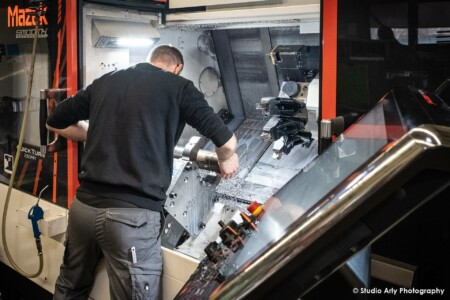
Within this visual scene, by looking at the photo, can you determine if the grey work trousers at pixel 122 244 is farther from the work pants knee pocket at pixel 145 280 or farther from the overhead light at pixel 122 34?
the overhead light at pixel 122 34

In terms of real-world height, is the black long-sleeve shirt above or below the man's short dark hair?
below

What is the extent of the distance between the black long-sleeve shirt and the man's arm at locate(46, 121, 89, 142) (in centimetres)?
34

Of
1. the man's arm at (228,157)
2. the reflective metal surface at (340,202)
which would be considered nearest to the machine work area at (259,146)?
the reflective metal surface at (340,202)

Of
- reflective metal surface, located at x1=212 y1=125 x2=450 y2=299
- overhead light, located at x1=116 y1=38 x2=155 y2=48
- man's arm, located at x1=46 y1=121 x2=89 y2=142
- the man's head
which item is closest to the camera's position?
reflective metal surface, located at x1=212 y1=125 x2=450 y2=299

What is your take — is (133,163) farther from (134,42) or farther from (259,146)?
(259,146)

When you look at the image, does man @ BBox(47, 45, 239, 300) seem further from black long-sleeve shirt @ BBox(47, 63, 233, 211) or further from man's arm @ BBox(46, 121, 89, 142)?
man's arm @ BBox(46, 121, 89, 142)

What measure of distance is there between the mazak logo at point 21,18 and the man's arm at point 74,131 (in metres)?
0.65

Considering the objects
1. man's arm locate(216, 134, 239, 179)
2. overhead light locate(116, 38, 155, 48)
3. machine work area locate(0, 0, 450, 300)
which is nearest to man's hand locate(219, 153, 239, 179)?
man's arm locate(216, 134, 239, 179)

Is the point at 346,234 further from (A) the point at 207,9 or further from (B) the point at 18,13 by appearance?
(B) the point at 18,13

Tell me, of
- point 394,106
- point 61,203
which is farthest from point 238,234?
point 61,203

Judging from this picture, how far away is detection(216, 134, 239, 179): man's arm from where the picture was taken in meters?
2.30

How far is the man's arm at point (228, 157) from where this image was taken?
7.56ft

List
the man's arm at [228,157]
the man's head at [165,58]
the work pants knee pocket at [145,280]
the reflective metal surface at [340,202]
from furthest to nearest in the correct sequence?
the man's head at [165,58] → the man's arm at [228,157] → the work pants knee pocket at [145,280] → the reflective metal surface at [340,202]

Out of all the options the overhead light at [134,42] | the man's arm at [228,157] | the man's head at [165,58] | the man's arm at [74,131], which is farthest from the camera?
the overhead light at [134,42]
